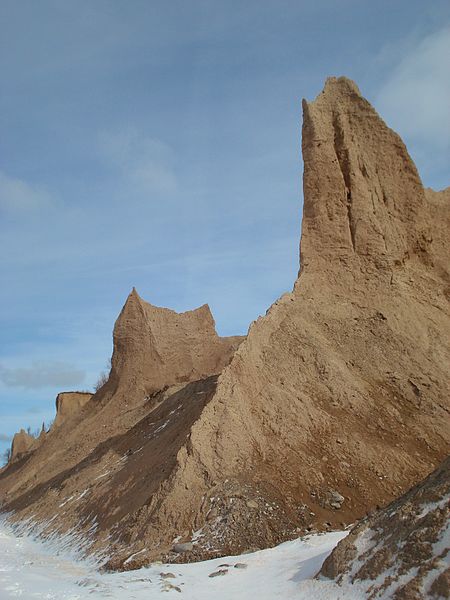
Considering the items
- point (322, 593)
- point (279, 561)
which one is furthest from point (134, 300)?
point (322, 593)

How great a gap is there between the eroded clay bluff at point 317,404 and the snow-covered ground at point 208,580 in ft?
3.36

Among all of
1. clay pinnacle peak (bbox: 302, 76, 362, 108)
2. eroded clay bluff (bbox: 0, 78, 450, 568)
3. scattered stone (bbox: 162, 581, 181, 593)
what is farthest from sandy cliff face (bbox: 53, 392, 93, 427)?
scattered stone (bbox: 162, 581, 181, 593)

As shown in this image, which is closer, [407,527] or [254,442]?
[407,527]

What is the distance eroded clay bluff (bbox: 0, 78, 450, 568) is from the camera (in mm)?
12898

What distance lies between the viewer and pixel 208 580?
9.71 metres

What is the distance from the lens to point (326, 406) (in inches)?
608

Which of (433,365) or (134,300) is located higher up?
(134,300)

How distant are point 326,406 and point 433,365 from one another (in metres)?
3.42

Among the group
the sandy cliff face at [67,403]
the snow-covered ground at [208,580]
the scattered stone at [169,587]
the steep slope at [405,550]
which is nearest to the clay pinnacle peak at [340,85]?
the snow-covered ground at [208,580]

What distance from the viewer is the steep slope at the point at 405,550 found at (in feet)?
22.8

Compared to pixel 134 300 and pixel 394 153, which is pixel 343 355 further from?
pixel 134 300

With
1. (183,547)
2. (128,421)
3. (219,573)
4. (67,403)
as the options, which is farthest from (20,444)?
(219,573)

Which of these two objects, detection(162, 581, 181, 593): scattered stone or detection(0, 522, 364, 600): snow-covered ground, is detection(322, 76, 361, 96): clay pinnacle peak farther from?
detection(162, 581, 181, 593): scattered stone

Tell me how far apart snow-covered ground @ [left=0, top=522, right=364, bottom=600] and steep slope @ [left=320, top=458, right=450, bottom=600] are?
304 mm
